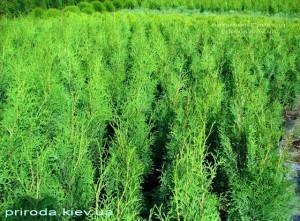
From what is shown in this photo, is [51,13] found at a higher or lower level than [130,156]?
higher

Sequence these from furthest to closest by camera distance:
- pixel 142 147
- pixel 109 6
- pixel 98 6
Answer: pixel 109 6 → pixel 98 6 → pixel 142 147

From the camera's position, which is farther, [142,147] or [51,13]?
[51,13]

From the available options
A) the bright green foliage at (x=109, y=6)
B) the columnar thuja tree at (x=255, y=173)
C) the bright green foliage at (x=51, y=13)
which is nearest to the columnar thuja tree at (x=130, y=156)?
the columnar thuja tree at (x=255, y=173)

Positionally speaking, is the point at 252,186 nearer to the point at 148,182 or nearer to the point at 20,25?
the point at 148,182

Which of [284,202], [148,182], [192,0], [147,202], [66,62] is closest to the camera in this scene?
[284,202]

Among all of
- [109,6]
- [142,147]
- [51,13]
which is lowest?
[142,147]

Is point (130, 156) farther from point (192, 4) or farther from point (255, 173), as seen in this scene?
point (192, 4)

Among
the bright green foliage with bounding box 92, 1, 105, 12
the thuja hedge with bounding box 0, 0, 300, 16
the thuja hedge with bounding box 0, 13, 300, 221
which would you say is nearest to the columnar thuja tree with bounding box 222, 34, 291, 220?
the thuja hedge with bounding box 0, 13, 300, 221

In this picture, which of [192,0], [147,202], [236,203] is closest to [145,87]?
[147,202]

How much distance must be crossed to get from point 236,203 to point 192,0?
27.0 metres

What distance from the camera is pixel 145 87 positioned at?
24.3 ft

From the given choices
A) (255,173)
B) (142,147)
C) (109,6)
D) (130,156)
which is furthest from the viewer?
(109,6)

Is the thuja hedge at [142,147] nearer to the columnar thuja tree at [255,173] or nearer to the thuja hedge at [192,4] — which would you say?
the columnar thuja tree at [255,173]

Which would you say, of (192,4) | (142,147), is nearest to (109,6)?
(192,4)
